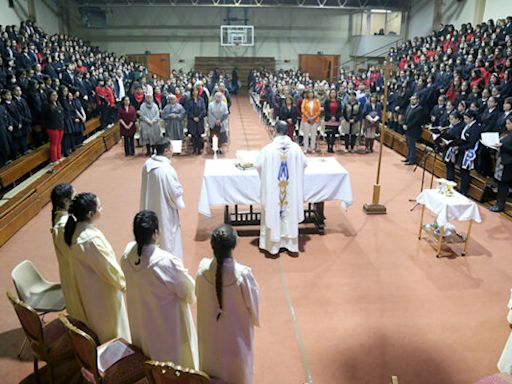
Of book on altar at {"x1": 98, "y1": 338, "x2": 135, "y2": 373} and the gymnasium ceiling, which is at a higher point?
the gymnasium ceiling

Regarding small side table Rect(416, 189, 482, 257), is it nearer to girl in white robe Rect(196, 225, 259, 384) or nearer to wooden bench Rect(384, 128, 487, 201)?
wooden bench Rect(384, 128, 487, 201)

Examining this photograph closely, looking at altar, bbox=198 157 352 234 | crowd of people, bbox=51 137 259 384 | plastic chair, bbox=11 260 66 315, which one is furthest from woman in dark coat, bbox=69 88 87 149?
crowd of people, bbox=51 137 259 384

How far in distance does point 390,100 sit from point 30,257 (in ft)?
35.4

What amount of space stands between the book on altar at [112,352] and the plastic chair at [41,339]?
358mm

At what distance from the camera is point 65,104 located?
10.2 m

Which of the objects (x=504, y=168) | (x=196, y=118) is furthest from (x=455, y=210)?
(x=196, y=118)

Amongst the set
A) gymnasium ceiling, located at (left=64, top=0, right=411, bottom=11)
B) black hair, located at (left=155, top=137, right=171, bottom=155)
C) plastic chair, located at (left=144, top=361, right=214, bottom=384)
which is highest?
gymnasium ceiling, located at (left=64, top=0, right=411, bottom=11)

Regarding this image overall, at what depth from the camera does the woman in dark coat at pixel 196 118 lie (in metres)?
11.6

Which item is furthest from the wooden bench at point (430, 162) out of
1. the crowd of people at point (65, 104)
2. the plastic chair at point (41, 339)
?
the plastic chair at point (41, 339)

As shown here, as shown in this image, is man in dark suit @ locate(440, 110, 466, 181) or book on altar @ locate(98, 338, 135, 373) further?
Answer: man in dark suit @ locate(440, 110, 466, 181)

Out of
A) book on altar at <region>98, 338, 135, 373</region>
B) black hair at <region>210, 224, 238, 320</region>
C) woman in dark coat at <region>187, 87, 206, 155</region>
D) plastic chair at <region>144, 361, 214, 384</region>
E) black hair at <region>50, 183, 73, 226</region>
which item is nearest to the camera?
plastic chair at <region>144, 361, 214, 384</region>

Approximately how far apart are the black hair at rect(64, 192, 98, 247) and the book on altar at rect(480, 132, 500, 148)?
6.63m

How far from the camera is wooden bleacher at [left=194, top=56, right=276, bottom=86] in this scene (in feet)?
89.6

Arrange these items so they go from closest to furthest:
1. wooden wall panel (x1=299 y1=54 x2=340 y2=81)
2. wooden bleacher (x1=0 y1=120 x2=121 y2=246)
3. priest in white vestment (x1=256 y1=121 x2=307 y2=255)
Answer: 1. priest in white vestment (x1=256 y1=121 x2=307 y2=255)
2. wooden bleacher (x1=0 y1=120 x2=121 y2=246)
3. wooden wall panel (x1=299 y1=54 x2=340 y2=81)
